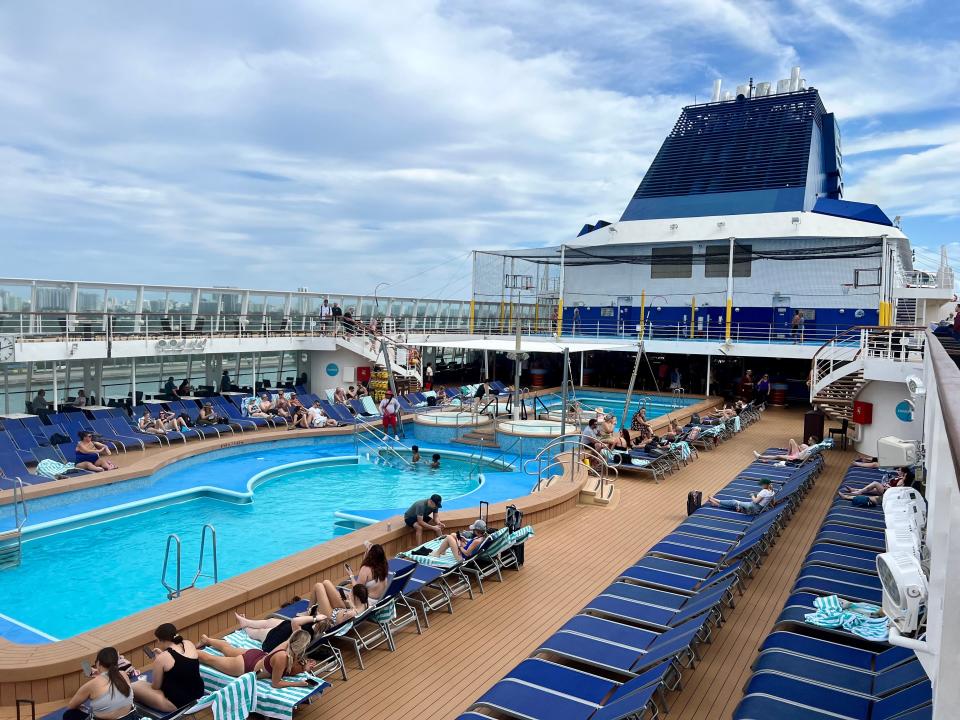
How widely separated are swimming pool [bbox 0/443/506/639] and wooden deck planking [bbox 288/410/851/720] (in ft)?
10.5

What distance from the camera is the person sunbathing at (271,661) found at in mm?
4102

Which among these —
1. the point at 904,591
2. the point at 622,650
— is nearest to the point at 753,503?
the point at 622,650

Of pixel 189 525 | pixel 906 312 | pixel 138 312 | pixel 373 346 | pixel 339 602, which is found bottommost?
pixel 189 525

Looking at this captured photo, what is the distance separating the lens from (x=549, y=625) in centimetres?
550

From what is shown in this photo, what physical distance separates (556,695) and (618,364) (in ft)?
72.2

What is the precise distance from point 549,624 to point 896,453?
237 inches

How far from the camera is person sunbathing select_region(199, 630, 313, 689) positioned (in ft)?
13.5

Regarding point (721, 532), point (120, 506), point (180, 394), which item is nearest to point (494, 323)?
point (180, 394)

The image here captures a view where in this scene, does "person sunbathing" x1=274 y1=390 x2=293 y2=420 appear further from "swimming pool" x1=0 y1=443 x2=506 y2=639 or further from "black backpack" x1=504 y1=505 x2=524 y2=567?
"black backpack" x1=504 y1=505 x2=524 y2=567

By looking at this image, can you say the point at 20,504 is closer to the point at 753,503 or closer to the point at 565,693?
the point at 565,693

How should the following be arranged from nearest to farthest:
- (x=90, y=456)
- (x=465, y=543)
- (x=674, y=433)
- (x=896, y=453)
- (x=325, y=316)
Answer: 1. (x=465, y=543)
2. (x=896, y=453)
3. (x=90, y=456)
4. (x=674, y=433)
5. (x=325, y=316)

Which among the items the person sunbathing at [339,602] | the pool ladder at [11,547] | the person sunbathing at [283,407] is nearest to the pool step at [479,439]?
the person sunbathing at [283,407]

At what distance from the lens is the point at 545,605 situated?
19.3 ft

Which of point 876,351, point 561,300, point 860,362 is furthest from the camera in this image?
point 561,300
